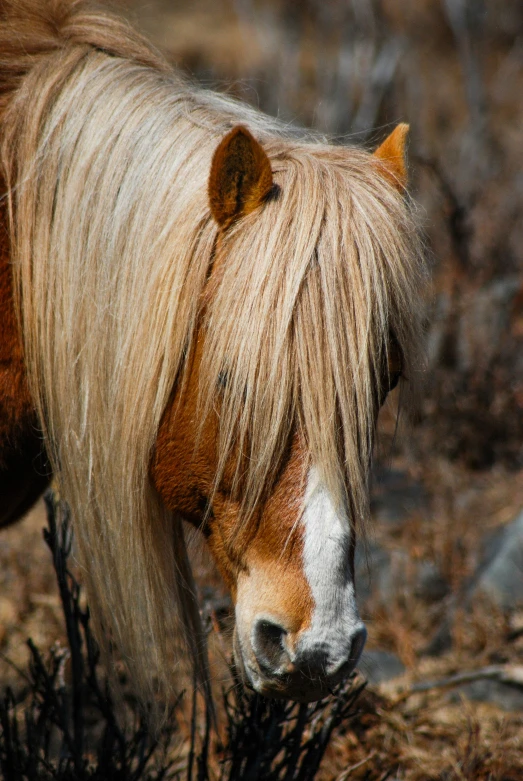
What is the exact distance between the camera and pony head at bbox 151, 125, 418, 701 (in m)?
1.38

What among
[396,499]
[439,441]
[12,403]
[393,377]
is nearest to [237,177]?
[393,377]

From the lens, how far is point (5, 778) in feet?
6.15

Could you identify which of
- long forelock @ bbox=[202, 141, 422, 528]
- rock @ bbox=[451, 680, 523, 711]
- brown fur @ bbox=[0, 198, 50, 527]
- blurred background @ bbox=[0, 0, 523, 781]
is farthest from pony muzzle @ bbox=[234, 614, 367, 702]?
rock @ bbox=[451, 680, 523, 711]

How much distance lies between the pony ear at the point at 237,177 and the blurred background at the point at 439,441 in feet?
1.50

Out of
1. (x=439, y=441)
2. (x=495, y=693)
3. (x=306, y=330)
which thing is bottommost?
(x=495, y=693)

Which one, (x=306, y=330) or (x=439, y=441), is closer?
(x=306, y=330)

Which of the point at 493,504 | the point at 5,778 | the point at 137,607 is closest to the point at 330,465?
the point at 137,607

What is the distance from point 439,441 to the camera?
15.0 feet

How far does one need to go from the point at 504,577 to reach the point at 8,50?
2735 millimetres

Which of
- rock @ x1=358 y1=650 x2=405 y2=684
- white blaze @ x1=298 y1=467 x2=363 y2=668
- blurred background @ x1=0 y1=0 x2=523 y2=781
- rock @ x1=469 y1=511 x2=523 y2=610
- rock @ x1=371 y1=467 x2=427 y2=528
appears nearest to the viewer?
white blaze @ x1=298 y1=467 x2=363 y2=668

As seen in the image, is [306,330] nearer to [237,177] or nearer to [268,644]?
[237,177]

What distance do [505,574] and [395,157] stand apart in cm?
218

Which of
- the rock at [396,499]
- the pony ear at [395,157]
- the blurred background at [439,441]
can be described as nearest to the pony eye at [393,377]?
the blurred background at [439,441]

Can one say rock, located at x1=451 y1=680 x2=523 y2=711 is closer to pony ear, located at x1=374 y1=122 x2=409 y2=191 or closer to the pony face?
the pony face
